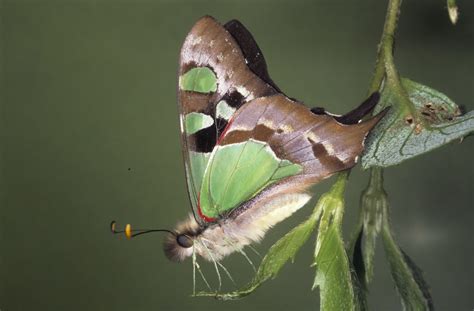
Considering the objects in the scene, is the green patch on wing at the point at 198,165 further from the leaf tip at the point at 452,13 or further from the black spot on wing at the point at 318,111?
the leaf tip at the point at 452,13

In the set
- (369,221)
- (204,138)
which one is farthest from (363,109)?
(204,138)

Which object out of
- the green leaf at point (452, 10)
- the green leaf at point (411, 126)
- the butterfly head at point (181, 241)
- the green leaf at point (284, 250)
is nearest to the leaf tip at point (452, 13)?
the green leaf at point (452, 10)

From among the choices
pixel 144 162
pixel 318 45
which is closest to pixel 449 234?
pixel 318 45

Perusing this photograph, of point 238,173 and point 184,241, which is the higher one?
point 238,173

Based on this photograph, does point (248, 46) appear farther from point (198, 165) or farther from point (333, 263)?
point (333, 263)

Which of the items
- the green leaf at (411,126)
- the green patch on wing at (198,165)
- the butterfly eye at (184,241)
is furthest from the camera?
the butterfly eye at (184,241)
